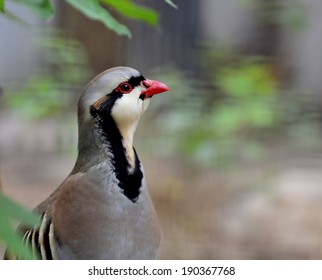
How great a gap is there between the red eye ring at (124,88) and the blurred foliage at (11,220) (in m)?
0.40

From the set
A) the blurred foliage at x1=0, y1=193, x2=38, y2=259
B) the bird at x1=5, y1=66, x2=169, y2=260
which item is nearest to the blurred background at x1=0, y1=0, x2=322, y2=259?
the bird at x1=5, y1=66, x2=169, y2=260

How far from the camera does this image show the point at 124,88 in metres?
0.86

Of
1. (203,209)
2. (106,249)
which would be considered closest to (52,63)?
(203,209)

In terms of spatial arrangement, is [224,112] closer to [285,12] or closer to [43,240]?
[285,12]

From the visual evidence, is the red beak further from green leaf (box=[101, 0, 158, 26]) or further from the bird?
green leaf (box=[101, 0, 158, 26])

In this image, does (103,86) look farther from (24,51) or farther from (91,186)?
(24,51)

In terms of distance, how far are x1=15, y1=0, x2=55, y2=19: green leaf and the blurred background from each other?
765 mm

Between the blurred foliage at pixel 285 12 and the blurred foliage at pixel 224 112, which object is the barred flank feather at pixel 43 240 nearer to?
the blurred foliage at pixel 224 112

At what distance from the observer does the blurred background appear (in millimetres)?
1536

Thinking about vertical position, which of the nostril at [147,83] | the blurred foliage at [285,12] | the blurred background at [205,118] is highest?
the blurred foliage at [285,12]

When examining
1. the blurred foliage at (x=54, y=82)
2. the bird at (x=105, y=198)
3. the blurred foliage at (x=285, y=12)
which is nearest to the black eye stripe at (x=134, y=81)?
the bird at (x=105, y=198)

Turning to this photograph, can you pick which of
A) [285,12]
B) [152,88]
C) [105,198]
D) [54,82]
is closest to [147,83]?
[152,88]

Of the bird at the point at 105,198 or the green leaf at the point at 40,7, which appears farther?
the bird at the point at 105,198

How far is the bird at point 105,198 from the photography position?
34.0 inches
